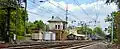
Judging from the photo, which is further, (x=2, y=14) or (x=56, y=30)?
(x=56, y=30)

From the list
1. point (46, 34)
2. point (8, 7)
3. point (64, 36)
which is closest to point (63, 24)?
point (64, 36)

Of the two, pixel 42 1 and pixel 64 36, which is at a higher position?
pixel 42 1

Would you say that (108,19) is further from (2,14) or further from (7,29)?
(7,29)

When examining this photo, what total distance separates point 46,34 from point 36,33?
2.90 metres

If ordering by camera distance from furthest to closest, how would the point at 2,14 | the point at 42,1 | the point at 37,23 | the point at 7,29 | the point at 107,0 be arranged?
the point at 37,23 → the point at 2,14 → the point at 42,1 → the point at 7,29 → the point at 107,0

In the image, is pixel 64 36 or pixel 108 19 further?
pixel 64 36

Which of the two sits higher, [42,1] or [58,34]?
[42,1]

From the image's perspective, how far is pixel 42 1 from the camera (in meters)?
52.0

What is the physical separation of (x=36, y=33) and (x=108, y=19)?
2104 cm

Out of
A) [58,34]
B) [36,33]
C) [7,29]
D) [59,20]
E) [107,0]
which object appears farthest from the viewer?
[59,20]

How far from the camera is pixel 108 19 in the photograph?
7106 cm

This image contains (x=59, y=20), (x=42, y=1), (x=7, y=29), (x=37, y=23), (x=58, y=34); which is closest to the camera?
(x=7, y=29)

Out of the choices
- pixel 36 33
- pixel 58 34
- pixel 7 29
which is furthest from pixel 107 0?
pixel 58 34

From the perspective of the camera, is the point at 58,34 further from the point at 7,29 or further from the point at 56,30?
the point at 7,29
